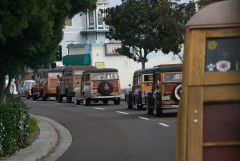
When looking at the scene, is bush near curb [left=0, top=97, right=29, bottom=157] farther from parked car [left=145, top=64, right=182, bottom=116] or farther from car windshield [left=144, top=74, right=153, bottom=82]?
car windshield [left=144, top=74, right=153, bottom=82]

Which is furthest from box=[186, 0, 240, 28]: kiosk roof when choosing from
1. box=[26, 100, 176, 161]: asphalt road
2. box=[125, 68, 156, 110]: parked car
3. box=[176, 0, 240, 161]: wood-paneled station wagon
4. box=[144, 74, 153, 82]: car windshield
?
box=[144, 74, 153, 82]: car windshield

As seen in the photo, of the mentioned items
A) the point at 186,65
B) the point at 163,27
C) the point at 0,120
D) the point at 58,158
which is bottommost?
the point at 58,158

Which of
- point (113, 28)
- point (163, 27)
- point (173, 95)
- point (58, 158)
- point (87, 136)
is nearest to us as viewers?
point (58, 158)

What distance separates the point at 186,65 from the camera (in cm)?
567

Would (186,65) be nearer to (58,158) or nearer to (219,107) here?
(219,107)

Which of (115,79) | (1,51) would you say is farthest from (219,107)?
(115,79)

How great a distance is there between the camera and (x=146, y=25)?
46.9 meters

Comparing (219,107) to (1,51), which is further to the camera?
(1,51)

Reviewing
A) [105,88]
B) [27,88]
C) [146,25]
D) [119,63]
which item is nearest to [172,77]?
[105,88]

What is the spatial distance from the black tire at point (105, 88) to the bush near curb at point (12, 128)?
81.6ft

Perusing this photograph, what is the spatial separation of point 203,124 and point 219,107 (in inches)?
8.0

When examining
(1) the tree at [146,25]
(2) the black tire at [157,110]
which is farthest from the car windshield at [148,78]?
(1) the tree at [146,25]

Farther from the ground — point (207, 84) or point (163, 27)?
point (163, 27)

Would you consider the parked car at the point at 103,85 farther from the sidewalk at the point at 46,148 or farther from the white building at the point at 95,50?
the white building at the point at 95,50
